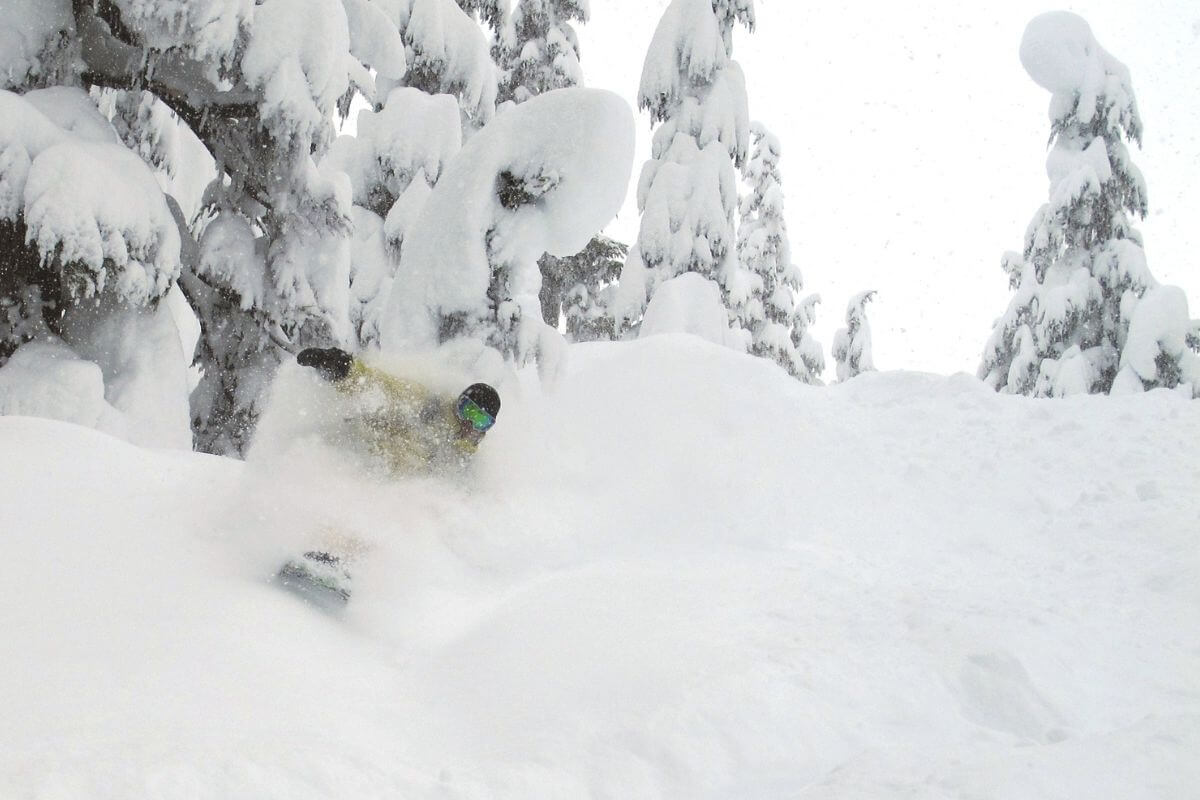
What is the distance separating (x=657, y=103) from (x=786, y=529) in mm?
12915

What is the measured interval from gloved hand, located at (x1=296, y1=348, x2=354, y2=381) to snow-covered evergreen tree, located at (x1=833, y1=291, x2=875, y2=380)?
25524 mm

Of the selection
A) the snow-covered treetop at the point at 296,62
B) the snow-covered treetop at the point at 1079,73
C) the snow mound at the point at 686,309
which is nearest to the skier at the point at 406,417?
the snow-covered treetop at the point at 296,62

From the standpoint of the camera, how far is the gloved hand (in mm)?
5246

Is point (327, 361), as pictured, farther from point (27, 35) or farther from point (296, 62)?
point (27, 35)

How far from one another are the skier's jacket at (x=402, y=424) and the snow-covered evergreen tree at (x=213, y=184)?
2034 mm

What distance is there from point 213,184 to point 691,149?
10.9m

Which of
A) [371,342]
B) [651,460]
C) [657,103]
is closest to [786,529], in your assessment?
[651,460]

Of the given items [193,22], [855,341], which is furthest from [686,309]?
[855,341]

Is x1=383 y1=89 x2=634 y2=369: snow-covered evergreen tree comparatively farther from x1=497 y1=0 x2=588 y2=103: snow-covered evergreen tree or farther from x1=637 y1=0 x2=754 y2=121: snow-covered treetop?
x1=497 y1=0 x2=588 y2=103: snow-covered evergreen tree

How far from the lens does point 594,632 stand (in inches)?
156

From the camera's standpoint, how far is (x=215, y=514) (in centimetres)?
455

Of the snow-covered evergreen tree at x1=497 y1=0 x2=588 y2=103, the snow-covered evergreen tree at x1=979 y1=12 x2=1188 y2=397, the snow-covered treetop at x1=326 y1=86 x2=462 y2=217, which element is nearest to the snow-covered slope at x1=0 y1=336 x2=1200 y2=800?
the snow-covered treetop at x1=326 y1=86 x2=462 y2=217

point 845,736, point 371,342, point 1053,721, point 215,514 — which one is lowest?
point 845,736

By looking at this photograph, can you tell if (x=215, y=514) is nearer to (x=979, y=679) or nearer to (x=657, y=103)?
(x=979, y=679)
